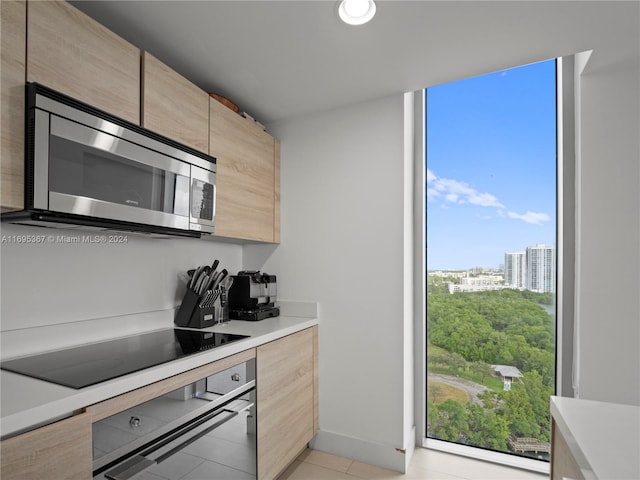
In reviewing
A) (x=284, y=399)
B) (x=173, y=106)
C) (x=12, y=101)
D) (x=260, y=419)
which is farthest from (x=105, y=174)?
(x=284, y=399)

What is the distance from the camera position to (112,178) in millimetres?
1324

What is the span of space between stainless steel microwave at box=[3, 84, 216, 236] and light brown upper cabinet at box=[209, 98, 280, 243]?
0.15m

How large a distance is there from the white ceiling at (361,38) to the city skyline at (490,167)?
0.47 m

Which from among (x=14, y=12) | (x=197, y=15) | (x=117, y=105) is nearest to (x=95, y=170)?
(x=117, y=105)

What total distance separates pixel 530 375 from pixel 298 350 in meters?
1.41

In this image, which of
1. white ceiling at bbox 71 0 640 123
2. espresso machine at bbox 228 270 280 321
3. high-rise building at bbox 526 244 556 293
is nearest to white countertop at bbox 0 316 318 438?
espresso machine at bbox 228 270 280 321

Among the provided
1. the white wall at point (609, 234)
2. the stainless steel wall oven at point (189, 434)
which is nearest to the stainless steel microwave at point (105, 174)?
the stainless steel wall oven at point (189, 434)

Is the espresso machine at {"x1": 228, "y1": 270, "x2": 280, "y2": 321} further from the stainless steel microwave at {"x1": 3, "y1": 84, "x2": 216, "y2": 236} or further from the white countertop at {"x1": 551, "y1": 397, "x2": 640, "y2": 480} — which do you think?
the white countertop at {"x1": 551, "y1": 397, "x2": 640, "y2": 480}

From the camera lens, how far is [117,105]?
1.37m

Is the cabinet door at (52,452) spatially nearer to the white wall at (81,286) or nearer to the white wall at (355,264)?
the white wall at (81,286)

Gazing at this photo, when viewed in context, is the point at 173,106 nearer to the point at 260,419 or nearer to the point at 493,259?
the point at 260,419

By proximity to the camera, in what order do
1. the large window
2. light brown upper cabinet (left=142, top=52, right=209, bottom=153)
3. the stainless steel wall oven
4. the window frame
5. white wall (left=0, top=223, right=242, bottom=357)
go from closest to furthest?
the stainless steel wall oven → white wall (left=0, top=223, right=242, bottom=357) → light brown upper cabinet (left=142, top=52, right=209, bottom=153) → the window frame → the large window

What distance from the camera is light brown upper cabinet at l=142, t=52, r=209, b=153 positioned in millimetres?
1492

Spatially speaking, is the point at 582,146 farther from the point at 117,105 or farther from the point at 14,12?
the point at 14,12
